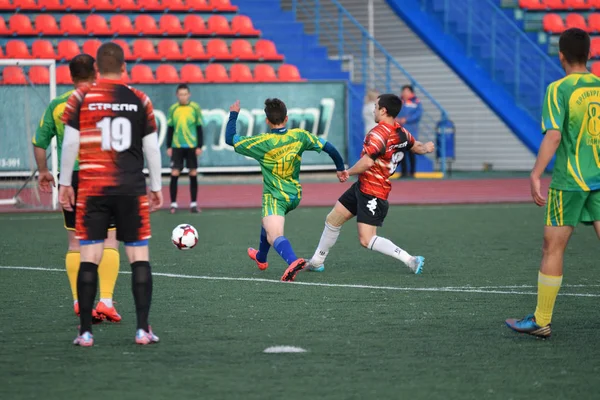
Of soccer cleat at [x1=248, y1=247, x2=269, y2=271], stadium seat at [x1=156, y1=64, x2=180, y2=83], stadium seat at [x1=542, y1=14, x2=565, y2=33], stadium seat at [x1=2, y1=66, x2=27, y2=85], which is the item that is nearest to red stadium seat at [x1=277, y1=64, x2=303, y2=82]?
stadium seat at [x1=156, y1=64, x2=180, y2=83]

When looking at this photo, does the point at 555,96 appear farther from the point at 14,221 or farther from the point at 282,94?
the point at 282,94

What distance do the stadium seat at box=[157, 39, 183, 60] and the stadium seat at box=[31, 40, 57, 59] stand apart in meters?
2.54

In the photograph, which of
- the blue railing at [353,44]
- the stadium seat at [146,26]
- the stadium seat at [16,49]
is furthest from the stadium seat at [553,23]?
the stadium seat at [16,49]

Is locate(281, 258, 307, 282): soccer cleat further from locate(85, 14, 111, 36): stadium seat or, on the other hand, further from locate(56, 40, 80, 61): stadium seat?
locate(85, 14, 111, 36): stadium seat

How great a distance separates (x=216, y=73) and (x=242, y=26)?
1.89 m

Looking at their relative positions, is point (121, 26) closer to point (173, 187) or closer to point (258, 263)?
point (173, 187)

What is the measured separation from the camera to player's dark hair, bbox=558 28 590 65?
6.88 metres

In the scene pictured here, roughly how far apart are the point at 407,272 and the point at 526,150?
17.9 metres

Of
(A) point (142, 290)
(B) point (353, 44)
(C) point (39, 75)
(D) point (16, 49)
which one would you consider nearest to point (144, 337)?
(A) point (142, 290)

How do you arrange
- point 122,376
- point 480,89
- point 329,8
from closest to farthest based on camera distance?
point 122,376 < point 480,89 < point 329,8

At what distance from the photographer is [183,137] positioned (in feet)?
57.2

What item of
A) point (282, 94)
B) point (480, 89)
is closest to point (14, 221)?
point (282, 94)

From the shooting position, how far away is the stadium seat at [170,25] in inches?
1016

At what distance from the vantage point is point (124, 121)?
21.9 feet
